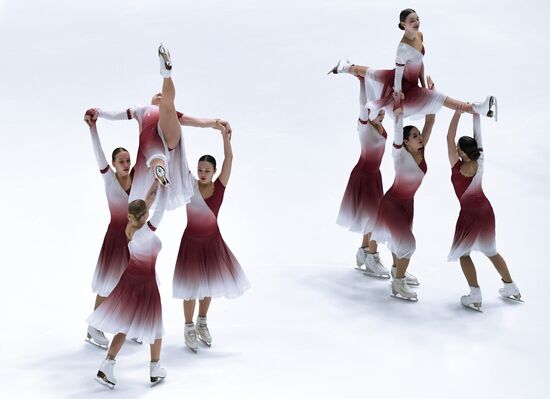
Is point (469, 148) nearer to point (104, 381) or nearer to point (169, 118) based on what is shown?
point (169, 118)

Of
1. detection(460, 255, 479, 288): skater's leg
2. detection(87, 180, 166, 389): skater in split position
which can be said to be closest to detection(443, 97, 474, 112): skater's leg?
detection(460, 255, 479, 288): skater's leg

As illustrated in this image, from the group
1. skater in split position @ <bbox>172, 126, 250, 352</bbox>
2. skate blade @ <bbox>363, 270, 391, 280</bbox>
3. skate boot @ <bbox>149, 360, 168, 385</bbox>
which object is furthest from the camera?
skate blade @ <bbox>363, 270, 391, 280</bbox>

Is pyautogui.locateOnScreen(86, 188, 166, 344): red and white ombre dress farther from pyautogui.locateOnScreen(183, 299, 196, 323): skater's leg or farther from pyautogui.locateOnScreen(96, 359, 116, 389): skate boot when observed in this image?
pyautogui.locateOnScreen(183, 299, 196, 323): skater's leg

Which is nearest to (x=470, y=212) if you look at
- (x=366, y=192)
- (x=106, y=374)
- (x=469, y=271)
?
(x=469, y=271)

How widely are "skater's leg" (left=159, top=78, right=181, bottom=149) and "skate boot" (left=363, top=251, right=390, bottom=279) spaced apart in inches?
85.4

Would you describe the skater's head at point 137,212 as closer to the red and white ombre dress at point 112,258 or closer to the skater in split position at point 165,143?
the skater in split position at point 165,143

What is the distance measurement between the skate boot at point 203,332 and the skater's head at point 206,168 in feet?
3.00

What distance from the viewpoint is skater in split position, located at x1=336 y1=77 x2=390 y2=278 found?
901 centimetres

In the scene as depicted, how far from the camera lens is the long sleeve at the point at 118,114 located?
7.80m

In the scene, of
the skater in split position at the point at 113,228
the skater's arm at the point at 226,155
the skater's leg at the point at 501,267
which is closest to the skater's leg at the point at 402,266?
the skater's leg at the point at 501,267

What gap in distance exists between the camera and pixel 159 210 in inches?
289

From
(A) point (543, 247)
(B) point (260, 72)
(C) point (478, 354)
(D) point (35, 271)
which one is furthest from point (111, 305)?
(B) point (260, 72)

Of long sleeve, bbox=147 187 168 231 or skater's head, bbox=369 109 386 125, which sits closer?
long sleeve, bbox=147 187 168 231

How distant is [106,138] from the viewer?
11398 millimetres
